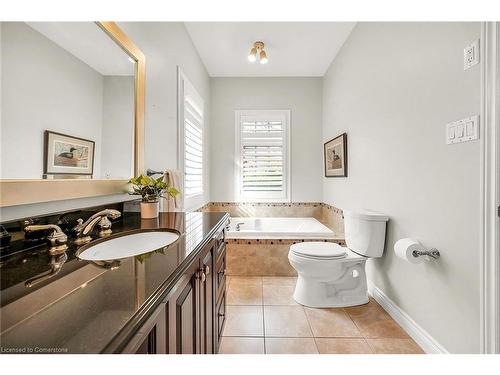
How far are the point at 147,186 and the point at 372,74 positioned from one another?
84.2 inches

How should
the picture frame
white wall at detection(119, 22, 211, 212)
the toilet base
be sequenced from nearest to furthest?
white wall at detection(119, 22, 211, 212), the toilet base, the picture frame

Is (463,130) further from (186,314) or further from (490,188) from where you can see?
(186,314)

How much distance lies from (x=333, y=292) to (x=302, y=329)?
500 mm

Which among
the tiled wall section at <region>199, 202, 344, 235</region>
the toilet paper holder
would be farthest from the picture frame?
the toilet paper holder

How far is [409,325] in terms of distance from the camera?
169 centimetres

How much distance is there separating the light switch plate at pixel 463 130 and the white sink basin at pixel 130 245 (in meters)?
1.50

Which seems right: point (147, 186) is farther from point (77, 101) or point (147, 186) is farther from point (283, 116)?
point (283, 116)

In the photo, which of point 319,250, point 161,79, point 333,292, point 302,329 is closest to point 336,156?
point 319,250

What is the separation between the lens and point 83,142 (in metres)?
1.11

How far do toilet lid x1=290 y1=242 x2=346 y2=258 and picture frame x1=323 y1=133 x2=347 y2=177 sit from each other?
1.01m

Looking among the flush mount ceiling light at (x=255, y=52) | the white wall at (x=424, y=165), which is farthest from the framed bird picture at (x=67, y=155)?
the flush mount ceiling light at (x=255, y=52)

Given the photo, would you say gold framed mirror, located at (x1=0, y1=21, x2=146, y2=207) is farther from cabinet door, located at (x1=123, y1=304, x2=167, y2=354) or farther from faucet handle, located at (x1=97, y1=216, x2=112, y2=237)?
cabinet door, located at (x1=123, y1=304, x2=167, y2=354)

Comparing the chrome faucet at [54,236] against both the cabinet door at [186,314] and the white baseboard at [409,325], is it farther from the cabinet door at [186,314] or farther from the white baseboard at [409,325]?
→ the white baseboard at [409,325]

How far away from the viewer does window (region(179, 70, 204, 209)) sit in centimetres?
233
